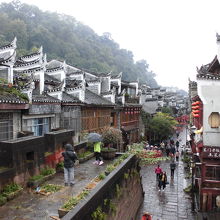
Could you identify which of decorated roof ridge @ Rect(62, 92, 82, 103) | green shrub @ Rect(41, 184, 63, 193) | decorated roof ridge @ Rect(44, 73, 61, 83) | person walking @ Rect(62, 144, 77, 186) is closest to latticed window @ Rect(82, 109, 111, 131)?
decorated roof ridge @ Rect(62, 92, 82, 103)

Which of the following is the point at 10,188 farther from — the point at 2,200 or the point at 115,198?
the point at 115,198

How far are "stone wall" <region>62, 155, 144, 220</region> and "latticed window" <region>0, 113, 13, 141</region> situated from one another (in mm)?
6076

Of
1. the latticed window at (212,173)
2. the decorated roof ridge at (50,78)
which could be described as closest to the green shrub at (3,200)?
the latticed window at (212,173)

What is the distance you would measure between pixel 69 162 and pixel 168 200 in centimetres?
1162

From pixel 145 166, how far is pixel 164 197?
996 cm

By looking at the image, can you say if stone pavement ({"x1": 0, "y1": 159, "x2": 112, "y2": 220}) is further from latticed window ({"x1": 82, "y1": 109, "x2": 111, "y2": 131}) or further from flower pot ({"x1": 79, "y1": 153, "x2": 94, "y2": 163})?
latticed window ({"x1": 82, "y1": 109, "x2": 111, "y2": 131})

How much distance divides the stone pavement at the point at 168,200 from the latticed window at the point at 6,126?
9857mm

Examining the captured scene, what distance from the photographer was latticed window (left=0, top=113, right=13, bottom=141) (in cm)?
1312

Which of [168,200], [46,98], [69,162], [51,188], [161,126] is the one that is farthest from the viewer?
[161,126]

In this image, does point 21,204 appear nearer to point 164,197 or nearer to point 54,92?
point 54,92

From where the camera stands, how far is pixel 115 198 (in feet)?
36.1

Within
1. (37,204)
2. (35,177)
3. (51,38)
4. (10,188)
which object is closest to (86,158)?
(35,177)

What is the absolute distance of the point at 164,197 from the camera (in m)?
19.8

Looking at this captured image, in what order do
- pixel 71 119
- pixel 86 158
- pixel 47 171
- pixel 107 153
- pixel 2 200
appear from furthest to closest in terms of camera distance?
pixel 71 119, pixel 107 153, pixel 86 158, pixel 47 171, pixel 2 200
